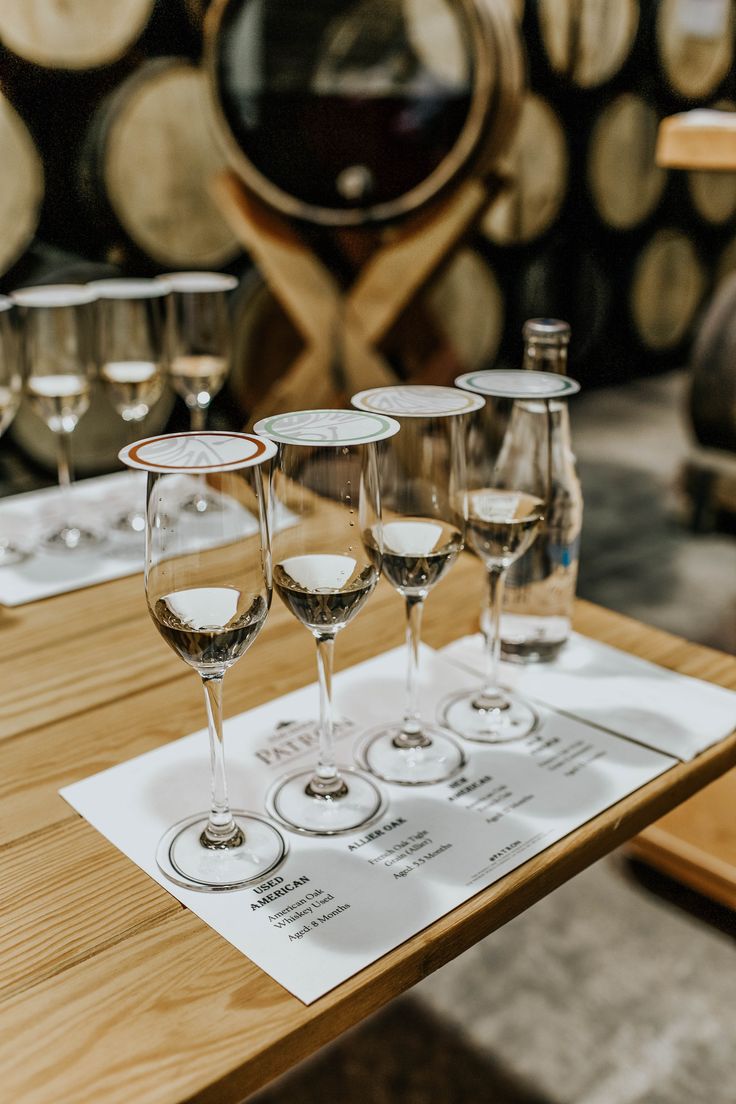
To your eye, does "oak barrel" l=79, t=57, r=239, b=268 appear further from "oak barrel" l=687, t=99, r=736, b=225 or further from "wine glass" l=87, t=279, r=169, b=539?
"oak barrel" l=687, t=99, r=736, b=225

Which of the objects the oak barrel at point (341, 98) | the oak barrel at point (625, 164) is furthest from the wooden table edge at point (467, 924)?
the oak barrel at point (625, 164)

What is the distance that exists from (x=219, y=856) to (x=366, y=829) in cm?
10

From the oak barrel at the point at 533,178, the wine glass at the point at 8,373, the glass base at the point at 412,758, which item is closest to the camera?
the glass base at the point at 412,758

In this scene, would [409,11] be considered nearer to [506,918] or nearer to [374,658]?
[374,658]

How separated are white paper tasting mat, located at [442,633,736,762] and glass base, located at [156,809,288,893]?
0.93 feet

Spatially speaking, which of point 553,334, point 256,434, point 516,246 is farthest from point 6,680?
point 516,246

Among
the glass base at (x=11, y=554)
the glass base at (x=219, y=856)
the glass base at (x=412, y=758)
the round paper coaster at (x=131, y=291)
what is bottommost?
the glass base at (x=412, y=758)

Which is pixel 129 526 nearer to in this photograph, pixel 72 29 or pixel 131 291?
pixel 131 291

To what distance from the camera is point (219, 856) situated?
2.13 ft

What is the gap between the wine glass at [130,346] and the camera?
1.16 m

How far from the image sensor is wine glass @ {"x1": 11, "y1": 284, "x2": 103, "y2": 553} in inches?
43.3

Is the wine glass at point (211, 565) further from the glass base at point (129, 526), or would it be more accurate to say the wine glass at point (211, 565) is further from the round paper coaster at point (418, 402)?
the glass base at point (129, 526)

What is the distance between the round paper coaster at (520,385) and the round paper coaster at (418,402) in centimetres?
5

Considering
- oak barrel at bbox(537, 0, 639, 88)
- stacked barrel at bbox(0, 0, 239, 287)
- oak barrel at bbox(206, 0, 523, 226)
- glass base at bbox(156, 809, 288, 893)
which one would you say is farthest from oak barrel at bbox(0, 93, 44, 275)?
oak barrel at bbox(537, 0, 639, 88)
